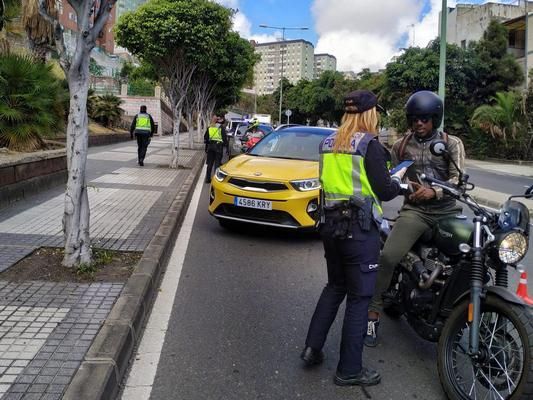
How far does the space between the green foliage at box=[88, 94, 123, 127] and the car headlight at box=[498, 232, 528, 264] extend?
2923cm

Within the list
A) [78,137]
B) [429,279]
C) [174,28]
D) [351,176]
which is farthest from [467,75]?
[351,176]

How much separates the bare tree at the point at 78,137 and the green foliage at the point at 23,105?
747 cm

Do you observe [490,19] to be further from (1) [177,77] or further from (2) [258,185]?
(2) [258,185]

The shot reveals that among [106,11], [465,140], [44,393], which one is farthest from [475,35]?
[44,393]

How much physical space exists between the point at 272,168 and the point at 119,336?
432 cm

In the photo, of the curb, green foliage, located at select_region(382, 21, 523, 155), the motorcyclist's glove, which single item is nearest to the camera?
the curb

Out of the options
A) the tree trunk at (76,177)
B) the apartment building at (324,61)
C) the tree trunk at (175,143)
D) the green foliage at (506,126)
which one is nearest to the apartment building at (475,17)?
the green foliage at (506,126)

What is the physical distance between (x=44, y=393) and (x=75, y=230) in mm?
2500

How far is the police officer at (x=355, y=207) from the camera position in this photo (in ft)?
11.0

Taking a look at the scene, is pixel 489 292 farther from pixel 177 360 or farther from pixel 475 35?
pixel 475 35

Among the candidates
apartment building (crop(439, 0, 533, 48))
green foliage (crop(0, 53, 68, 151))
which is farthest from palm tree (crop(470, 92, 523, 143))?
green foliage (crop(0, 53, 68, 151))

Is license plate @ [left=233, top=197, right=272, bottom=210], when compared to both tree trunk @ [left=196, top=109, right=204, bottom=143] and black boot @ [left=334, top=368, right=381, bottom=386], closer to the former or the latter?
black boot @ [left=334, top=368, right=381, bottom=386]

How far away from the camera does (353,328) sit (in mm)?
3488

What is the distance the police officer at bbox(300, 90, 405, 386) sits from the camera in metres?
3.35
